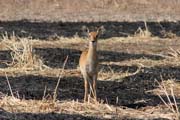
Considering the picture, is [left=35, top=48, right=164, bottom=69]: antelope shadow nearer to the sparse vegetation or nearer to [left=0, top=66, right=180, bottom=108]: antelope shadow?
the sparse vegetation

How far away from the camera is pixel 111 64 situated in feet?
52.6

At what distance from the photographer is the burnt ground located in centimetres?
1138

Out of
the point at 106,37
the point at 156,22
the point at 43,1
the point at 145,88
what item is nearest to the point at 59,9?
the point at 43,1

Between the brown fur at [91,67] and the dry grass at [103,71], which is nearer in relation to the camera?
the dry grass at [103,71]

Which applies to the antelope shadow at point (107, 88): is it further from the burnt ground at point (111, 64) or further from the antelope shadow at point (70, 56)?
the antelope shadow at point (70, 56)

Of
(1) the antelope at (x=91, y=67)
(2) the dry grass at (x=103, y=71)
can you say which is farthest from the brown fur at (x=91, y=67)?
(2) the dry grass at (x=103, y=71)

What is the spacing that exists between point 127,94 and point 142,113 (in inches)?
74.9

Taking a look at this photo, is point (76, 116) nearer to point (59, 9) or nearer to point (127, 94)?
point (127, 94)

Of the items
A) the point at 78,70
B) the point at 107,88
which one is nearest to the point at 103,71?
→ the point at 78,70

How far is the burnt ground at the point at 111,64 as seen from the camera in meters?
11.4

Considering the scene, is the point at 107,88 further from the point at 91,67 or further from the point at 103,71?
the point at 103,71

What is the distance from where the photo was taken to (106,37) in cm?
2417

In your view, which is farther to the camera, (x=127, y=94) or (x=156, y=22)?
(x=156, y=22)

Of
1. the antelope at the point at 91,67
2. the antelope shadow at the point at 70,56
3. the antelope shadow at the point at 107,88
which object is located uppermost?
the antelope at the point at 91,67
